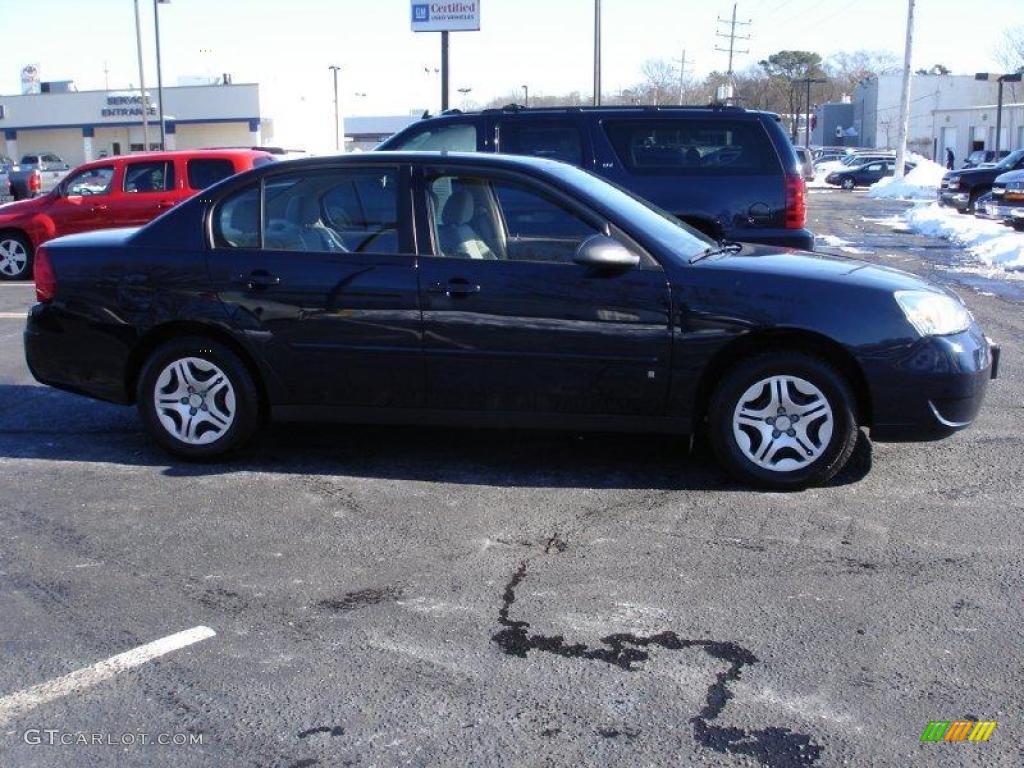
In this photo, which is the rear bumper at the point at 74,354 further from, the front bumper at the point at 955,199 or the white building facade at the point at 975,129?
the white building facade at the point at 975,129

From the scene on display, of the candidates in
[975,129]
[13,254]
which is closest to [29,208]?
[13,254]

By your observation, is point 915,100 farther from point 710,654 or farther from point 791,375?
point 710,654

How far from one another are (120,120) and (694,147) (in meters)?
62.6

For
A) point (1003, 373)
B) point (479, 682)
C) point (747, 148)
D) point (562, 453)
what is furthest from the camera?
point (747, 148)

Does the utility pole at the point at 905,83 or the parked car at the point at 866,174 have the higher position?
the utility pole at the point at 905,83

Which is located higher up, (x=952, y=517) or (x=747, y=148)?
(x=747, y=148)

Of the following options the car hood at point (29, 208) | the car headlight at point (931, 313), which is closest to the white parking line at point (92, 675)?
the car headlight at point (931, 313)

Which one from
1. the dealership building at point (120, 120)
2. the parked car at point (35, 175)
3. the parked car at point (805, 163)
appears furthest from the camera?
the dealership building at point (120, 120)

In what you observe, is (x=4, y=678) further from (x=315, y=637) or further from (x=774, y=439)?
(x=774, y=439)

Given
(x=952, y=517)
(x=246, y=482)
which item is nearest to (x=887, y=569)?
(x=952, y=517)

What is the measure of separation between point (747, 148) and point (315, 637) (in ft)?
22.5

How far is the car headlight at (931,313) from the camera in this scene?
543 cm

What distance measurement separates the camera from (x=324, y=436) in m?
6.74

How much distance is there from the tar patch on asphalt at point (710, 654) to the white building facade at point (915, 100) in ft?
260
